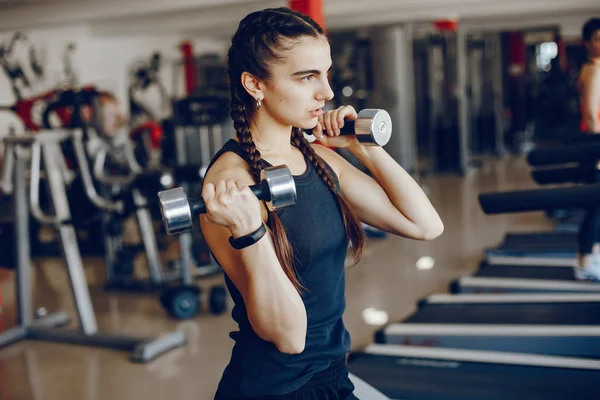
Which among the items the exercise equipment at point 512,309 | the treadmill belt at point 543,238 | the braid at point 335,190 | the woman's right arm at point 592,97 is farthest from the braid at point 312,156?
the treadmill belt at point 543,238

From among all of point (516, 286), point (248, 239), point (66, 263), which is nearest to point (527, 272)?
point (516, 286)

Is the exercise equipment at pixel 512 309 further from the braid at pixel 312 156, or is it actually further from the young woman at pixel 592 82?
the braid at pixel 312 156

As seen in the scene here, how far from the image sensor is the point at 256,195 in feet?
3.46

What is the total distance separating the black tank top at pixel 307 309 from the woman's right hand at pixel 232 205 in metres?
0.17

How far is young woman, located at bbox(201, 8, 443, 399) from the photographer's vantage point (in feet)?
3.76

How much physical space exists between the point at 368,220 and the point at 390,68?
720 centimetres

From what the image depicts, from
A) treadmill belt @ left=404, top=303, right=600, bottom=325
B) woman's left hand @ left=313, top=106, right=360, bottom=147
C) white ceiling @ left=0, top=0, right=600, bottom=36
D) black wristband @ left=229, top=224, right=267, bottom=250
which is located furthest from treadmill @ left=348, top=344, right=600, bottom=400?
white ceiling @ left=0, top=0, right=600, bottom=36

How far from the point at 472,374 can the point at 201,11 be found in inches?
263

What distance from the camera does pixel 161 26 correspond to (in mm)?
8922

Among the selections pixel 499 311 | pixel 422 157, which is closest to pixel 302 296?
pixel 499 311

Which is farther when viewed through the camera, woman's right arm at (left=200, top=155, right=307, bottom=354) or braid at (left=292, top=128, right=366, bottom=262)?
braid at (left=292, top=128, right=366, bottom=262)

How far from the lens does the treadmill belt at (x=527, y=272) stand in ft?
12.2

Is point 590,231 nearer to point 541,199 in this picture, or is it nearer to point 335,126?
point 541,199

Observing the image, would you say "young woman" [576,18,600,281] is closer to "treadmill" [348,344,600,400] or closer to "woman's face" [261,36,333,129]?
"treadmill" [348,344,600,400]
